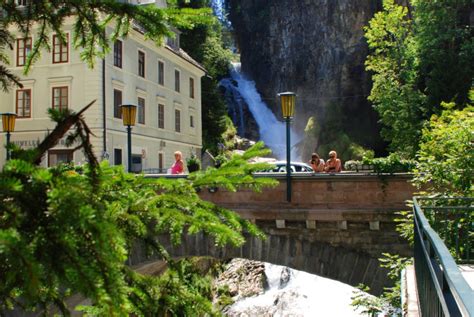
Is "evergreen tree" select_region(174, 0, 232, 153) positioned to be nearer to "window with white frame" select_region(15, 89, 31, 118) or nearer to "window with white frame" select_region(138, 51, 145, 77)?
"window with white frame" select_region(138, 51, 145, 77)

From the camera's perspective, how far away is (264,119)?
4775cm

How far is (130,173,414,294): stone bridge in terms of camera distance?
1181 centimetres

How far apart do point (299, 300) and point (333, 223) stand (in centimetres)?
766

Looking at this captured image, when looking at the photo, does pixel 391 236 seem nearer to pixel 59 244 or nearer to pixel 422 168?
pixel 422 168

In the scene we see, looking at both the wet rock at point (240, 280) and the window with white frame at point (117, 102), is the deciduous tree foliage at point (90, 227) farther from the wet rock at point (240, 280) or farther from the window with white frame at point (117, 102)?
the window with white frame at point (117, 102)

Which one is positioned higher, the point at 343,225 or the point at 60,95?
the point at 60,95

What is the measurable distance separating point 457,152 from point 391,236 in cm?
387

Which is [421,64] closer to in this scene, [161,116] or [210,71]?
[161,116]

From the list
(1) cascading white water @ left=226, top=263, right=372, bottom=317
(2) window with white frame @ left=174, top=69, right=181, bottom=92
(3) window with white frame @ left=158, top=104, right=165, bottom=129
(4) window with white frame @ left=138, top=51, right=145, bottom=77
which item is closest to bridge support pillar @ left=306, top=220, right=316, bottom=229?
(1) cascading white water @ left=226, top=263, right=372, bottom=317

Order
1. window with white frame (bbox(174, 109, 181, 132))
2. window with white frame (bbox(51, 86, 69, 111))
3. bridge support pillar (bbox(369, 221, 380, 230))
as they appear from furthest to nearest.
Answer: window with white frame (bbox(174, 109, 181, 132)), window with white frame (bbox(51, 86, 69, 111)), bridge support pillar (bbox(369, 221, 380, 230))

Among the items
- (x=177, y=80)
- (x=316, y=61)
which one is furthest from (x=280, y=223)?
(x=316, y=61)

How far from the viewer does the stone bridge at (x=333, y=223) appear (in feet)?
38.8

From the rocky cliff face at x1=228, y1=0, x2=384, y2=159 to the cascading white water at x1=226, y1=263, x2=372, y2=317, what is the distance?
20170mm

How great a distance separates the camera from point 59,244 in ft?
6.04
